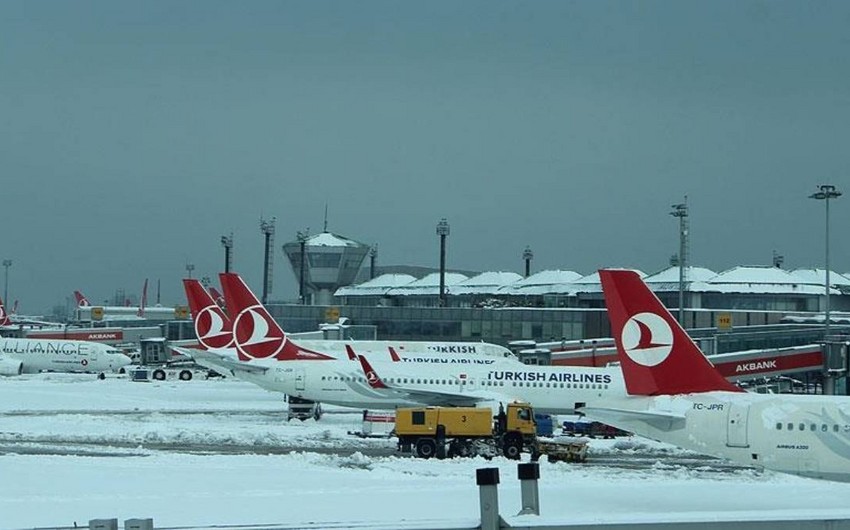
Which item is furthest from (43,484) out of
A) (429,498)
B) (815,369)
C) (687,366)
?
(815,369)

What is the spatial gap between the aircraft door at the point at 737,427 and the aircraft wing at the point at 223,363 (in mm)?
28095

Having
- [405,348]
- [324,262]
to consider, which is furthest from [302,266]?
[405,348]

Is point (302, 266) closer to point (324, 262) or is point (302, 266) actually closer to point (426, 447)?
point (324, 262)

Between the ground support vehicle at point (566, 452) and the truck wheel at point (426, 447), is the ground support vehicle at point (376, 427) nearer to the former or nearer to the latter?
the truck wheel at point (426, 447)

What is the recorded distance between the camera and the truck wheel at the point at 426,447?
1347 inches

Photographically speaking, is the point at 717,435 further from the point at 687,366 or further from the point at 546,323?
the point at 546,323

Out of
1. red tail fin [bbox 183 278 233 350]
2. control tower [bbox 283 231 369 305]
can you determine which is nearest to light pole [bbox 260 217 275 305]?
control tower [bbox 283 231 369 305]

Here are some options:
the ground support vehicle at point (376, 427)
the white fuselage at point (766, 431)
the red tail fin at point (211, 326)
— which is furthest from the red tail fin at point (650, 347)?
the red tail fin at point (211, 326)

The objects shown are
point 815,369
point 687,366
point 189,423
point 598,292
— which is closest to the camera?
point 687,366

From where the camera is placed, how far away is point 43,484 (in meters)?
23.8

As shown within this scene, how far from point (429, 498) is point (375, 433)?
18.3 meters

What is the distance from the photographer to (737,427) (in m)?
22.2

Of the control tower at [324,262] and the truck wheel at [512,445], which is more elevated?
the control tower at [324,262]

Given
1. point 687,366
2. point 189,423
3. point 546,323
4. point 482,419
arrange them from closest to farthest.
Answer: point 687,366 → point 482,419 → point 189,423 → point 546,323
